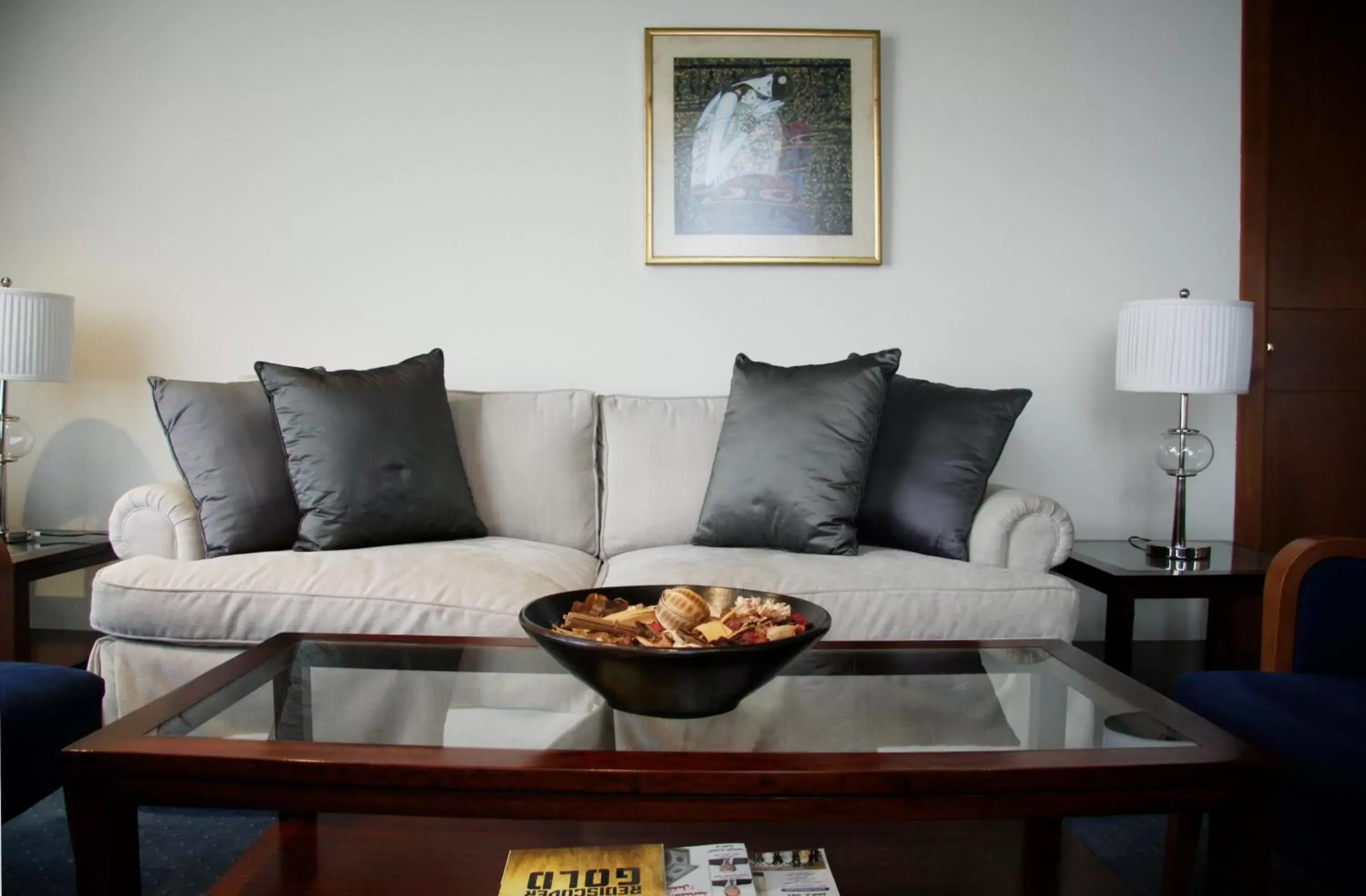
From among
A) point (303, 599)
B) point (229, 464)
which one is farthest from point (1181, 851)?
point (229, 464)

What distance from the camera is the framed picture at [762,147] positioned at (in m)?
2.99

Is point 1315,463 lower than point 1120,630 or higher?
higher

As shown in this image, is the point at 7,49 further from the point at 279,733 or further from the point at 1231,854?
Answer: the point at 1231,854

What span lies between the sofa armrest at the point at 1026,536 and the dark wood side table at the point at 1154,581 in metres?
0.18

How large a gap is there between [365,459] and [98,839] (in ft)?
4.51

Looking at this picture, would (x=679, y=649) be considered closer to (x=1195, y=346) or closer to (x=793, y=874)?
(x=793, y=874)

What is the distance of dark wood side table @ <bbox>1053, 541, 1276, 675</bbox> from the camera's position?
2.33m

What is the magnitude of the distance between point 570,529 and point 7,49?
2.44 metres

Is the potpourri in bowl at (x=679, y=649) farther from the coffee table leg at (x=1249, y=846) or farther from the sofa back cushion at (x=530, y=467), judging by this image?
the sofa back cushion at (x=530, y=467)

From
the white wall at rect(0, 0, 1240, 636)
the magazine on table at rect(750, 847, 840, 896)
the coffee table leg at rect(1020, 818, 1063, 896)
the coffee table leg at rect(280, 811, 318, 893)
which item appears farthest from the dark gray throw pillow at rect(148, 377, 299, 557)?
the coffee table leg at rect(1020, 818, 1063, 896)

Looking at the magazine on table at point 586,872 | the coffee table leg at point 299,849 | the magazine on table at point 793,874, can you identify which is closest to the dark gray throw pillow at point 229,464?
the coffee table leg at point 299,849

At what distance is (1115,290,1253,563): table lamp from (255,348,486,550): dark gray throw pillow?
1942 millimetres

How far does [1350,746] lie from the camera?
1.32m

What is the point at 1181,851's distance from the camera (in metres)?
1.24
